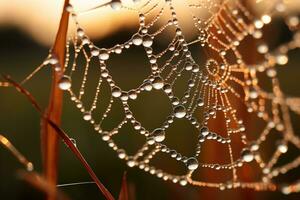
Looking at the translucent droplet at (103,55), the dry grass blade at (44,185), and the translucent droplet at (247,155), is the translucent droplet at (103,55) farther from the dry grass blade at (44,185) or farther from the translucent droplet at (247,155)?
the dry grass blade at (44,185)

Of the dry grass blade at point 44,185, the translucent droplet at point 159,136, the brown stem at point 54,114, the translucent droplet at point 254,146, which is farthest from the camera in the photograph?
the translucent droplet at point 159,136

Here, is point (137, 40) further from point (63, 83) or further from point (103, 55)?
point (63, 83)

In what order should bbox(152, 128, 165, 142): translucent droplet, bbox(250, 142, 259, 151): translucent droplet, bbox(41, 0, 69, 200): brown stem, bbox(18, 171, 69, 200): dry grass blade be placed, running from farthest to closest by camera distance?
bbox(152, 128, 165, 142): translucent droplet
bbox(250, 142, 259, 151): translucent droplet
bbox(41, 0, 69, 200): brown stem
bbox(18, 171, 69, 200): dry grass blade

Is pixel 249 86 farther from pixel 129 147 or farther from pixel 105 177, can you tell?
pixel 129 147

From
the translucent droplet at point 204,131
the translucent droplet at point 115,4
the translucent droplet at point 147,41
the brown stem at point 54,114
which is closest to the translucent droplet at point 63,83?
the brown stem at point 54,114

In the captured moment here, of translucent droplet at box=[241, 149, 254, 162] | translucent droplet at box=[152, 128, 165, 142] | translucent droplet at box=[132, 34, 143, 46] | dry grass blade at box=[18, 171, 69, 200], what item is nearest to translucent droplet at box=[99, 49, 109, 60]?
translucent droplet at box=[132, 34, 143, 46]

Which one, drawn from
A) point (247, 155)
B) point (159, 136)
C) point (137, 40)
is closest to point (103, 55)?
point (137, 40)

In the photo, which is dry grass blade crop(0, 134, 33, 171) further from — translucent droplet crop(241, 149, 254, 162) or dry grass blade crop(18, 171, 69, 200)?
translucent droplet crop(241, 149, 254, 162)

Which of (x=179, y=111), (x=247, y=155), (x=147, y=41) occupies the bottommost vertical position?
(x=247, y=155)
